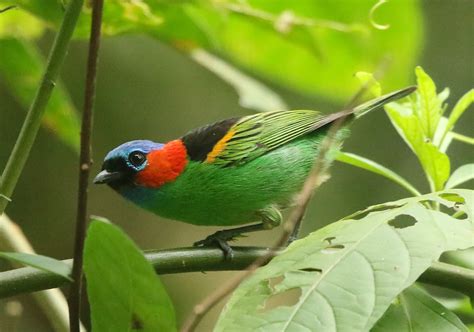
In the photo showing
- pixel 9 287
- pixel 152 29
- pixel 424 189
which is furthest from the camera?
pixel 424 189

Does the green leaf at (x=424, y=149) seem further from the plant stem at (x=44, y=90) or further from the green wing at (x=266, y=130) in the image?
the plant stem at (x=44, y=90)

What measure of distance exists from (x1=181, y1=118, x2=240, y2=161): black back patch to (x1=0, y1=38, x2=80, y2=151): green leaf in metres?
0.46

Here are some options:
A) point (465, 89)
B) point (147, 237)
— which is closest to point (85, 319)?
point (147, 237)

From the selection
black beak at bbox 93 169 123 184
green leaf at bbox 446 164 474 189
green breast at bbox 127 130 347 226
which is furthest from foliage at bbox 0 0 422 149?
green leaf at bbox 446 164 474 189

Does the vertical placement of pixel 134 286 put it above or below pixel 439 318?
above

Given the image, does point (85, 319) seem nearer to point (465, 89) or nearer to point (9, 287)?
point (465, 89)

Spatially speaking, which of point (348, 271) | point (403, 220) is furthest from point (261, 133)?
point (403, 220)

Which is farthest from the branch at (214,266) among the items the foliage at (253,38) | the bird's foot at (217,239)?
the foliage at (253,38)

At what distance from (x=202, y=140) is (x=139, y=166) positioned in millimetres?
252

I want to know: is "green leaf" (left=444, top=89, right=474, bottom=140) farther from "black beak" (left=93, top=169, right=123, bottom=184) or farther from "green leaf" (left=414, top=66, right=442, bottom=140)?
"black beak" (left=93, top=169, right=123, bottom=184)

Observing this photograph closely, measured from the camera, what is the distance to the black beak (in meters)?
2.56

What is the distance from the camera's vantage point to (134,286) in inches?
48.4

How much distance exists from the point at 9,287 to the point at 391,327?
65cm

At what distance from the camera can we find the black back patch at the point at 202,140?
2791 millimetres
